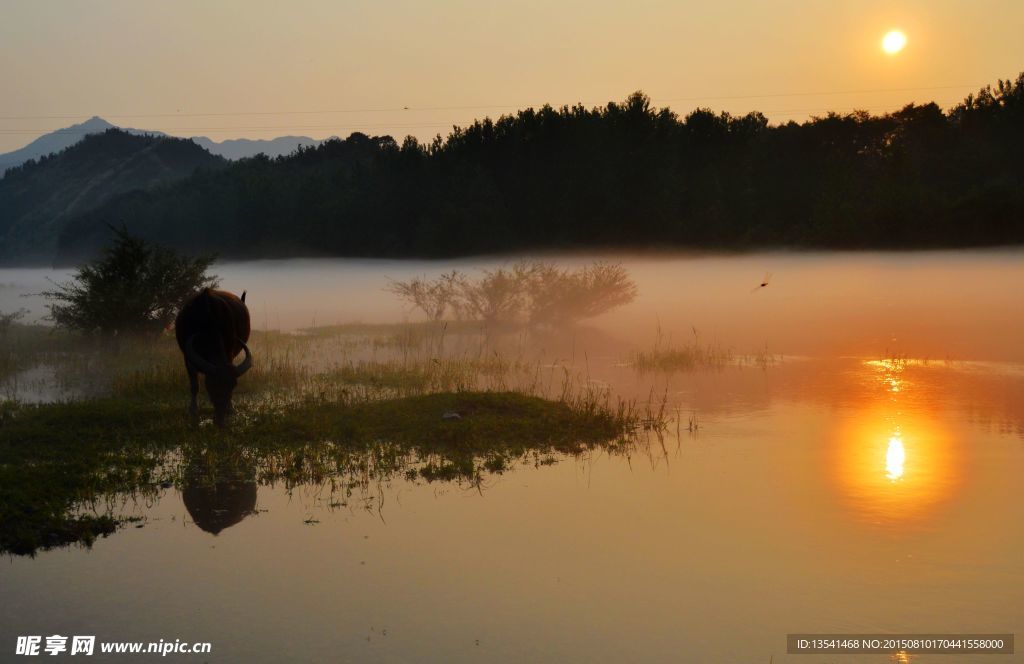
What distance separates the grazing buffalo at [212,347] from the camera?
49.4 ft

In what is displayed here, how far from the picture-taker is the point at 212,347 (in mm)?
15555

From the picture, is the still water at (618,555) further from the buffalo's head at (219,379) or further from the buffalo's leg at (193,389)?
the buffalo's leg at (193,389)

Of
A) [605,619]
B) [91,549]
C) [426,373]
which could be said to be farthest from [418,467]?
[426,373]

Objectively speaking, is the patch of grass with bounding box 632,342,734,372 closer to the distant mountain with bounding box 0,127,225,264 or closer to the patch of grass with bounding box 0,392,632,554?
the patch of grass with bounding box 0,392,632,554

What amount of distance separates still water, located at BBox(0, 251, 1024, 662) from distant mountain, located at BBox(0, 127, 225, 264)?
14357 centimetres

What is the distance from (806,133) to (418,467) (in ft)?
211

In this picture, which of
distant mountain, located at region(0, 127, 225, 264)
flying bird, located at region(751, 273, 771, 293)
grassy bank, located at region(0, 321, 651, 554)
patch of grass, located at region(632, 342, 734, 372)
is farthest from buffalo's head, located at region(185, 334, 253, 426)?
distant mountain, located at region(0, 127, 225, 264)

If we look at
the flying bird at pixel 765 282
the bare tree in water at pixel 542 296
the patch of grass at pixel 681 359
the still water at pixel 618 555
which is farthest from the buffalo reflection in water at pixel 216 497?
the flying bird at pixel 765 282

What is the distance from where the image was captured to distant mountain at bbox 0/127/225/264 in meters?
150

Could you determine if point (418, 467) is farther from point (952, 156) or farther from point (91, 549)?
point (952, 156)

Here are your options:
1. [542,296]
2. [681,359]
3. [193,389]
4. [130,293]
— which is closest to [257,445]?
[193,389]

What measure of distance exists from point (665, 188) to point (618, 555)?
63.7 m

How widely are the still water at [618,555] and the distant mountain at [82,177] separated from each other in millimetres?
143566

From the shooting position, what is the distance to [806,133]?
70.6 m
